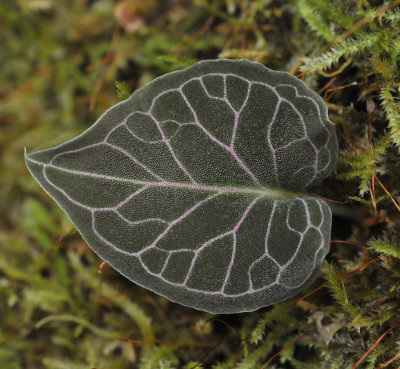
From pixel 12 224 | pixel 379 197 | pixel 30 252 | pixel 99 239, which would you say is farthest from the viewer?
Result: pixel 12 224

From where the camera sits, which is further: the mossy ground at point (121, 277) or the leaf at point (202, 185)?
the mossy ground at point (121, 277)

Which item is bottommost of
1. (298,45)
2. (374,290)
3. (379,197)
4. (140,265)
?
(374,290)

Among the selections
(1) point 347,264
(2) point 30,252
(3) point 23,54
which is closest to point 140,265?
(1) point 347,264

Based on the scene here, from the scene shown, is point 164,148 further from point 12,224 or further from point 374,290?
point 12,224

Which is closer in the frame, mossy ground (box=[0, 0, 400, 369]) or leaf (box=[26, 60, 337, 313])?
leaf (box=[26, 60, 337, 313])
